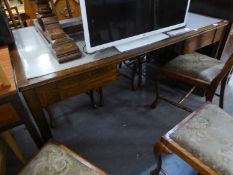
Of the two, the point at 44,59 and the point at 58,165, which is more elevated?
the point at 44,59

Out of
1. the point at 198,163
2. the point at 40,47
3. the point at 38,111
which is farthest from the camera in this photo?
the point at 40,47

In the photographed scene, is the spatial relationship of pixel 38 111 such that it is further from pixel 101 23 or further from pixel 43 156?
pixel 101 23

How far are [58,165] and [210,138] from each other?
0.73 metres

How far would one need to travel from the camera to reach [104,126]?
65.6 inches

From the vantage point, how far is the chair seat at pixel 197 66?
4.74 ft

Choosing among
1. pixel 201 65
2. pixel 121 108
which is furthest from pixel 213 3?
pixel 121 108

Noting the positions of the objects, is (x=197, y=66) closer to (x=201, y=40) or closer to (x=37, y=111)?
(x=201, y=40)

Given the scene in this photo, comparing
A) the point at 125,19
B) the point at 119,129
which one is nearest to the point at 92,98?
the point at 119,129

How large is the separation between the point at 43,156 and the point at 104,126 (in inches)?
30.7

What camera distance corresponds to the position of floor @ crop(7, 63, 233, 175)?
1.39 metres

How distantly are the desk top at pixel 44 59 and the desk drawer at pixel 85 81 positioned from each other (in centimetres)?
4

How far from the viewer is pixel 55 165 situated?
0.88m

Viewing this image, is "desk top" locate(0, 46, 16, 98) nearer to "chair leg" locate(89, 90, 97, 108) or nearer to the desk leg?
the desk leg

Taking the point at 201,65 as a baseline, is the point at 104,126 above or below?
below
